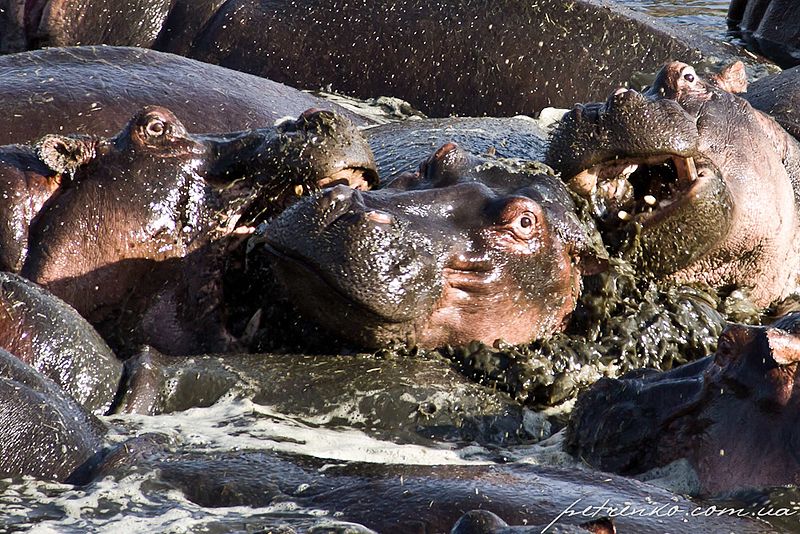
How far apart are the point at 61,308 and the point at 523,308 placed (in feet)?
5.43

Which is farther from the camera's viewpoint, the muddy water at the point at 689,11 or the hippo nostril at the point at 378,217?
the muddy water at the point at 689,11

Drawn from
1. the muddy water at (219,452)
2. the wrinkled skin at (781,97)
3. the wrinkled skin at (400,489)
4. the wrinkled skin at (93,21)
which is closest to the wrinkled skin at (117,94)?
the wrinkled skin at (93,21)

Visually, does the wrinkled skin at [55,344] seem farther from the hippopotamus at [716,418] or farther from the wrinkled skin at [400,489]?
the hippopotamus at [716,418]

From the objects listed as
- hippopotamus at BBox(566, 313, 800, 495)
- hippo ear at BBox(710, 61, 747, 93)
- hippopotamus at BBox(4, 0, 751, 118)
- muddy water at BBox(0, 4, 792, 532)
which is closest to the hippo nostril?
muddy water at BBox(0, 4, 792, 532)

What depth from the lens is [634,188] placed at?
6.05m

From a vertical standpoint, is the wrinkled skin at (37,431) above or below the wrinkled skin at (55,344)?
above

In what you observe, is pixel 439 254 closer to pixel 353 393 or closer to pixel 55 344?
pixel 353 393

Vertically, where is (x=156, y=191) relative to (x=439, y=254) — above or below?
below

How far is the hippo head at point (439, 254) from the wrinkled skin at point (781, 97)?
7.14 ft

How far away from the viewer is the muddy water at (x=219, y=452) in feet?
11.5

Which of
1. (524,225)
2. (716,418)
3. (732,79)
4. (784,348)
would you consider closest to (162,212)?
(524,225)


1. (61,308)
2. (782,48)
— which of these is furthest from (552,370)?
(782,48)

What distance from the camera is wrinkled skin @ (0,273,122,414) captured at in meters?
4.63

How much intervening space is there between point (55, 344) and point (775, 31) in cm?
727
